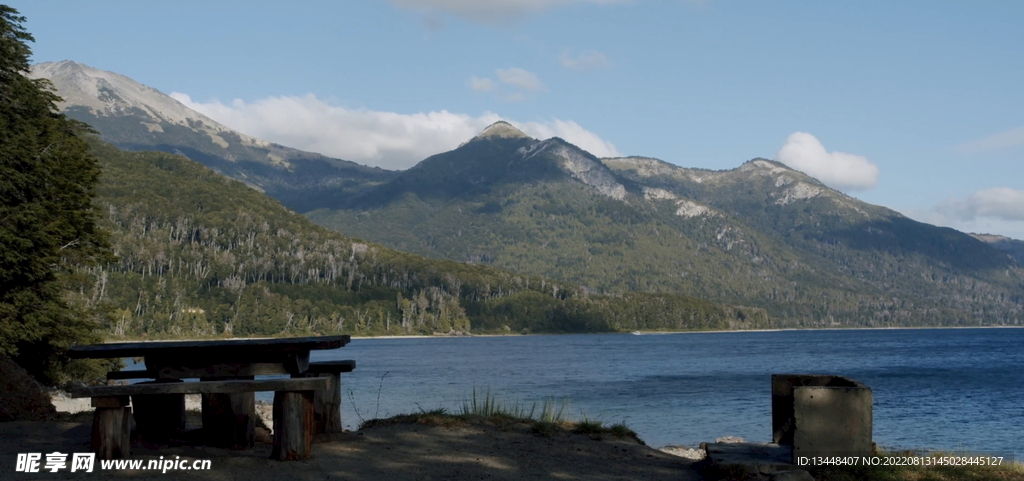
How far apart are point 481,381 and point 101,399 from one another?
5159cm

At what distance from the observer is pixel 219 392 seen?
12445 millimetres

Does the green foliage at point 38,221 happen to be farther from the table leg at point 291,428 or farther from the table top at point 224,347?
the table leg at point 291,428

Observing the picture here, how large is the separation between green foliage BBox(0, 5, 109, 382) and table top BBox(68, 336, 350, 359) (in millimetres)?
14014

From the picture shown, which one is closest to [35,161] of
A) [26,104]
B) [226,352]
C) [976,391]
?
[26,104]

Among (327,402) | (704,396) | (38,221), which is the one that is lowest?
(704,396)

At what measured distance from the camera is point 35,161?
28.2 m

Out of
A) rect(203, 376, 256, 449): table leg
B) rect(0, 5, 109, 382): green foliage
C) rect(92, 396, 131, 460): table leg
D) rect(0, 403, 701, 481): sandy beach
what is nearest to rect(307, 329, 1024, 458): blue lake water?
rect(0, 403, 701, 481): sandy beach

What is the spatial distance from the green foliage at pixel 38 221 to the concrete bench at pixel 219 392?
50.4ft

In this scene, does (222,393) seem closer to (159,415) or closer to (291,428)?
(291,428)

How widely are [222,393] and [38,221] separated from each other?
1750 centimetres

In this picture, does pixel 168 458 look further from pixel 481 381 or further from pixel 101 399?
pixel 481 381

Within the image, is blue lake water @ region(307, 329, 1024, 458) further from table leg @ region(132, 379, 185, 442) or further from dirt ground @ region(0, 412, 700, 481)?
table leg @ region(132, 379, 185, 442)

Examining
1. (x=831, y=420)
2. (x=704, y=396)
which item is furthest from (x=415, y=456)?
(x=704, y=396)

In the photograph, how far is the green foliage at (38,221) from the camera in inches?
1055
